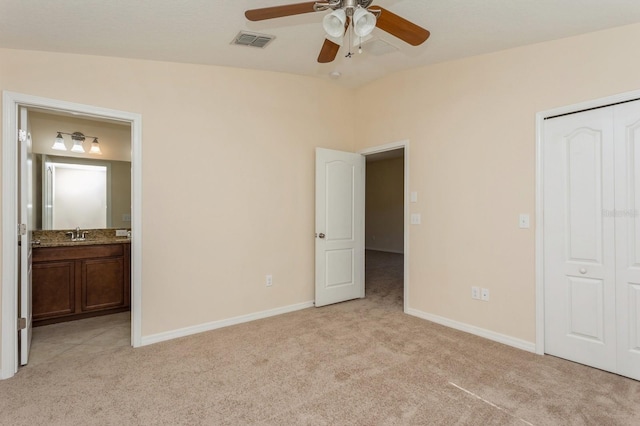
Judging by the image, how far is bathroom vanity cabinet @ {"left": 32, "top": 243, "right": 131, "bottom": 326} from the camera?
136 inches

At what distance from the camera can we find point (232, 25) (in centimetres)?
247

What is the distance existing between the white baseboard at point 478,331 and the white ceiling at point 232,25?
2593 mm

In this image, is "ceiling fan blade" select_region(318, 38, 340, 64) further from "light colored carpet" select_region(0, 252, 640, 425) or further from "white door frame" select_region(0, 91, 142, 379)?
"light colored carpet" select_region(0, 252, 640, 425)

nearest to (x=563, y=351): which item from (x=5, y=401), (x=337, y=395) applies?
(x=337, y=395)

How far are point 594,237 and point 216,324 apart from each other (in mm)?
3464

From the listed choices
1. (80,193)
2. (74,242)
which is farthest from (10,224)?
(80,193)

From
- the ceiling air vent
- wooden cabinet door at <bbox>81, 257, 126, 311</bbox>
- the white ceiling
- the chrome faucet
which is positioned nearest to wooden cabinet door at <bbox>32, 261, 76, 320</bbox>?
wooden cabinet door at <bbox>81, 257, 126, 311</bbox>

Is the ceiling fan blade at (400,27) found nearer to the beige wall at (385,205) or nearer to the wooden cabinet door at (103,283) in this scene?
the wooden cabinet door at (103,283)

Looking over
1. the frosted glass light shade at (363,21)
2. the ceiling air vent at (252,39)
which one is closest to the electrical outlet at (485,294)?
the frosted glass light shade at (363,21)

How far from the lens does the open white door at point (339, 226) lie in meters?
4.04

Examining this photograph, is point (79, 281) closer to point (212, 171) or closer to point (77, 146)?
point (77, 146)

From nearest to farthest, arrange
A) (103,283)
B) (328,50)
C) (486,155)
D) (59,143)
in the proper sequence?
1. (328,50)
2. (486,155)
3. (103,283)
4. (59,143)

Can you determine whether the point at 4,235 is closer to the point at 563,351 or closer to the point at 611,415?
the point at 611,415

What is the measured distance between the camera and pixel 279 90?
3811 millimetres
